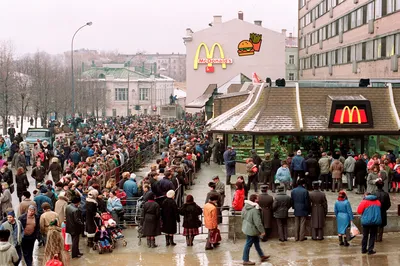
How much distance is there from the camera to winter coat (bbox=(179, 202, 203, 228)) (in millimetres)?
15406

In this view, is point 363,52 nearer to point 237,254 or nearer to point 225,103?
point 225,103

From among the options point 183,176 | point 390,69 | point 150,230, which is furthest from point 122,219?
point 390,69

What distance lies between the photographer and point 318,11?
65.9 meters

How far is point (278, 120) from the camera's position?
24.2 metres

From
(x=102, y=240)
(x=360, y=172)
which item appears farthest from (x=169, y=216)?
(x=360, y=172)

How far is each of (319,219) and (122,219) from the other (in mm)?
5515

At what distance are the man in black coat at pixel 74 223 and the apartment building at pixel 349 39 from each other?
26.2 metres

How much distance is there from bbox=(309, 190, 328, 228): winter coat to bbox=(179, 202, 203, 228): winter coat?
2.67 m

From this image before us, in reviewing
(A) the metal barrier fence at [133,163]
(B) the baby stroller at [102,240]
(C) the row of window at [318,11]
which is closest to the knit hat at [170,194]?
(B) the baby stroller at [102,240]

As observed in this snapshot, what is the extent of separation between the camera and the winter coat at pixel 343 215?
Answer: 14.9 metres

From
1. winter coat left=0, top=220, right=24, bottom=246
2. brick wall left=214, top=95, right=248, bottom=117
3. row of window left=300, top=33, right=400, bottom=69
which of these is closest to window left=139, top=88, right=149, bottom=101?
row of window left=300, top=33, right=400, bottom=69

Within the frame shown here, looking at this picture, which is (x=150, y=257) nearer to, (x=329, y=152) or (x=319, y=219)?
(x=319, y=219)

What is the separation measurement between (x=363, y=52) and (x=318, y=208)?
3248 centimetres

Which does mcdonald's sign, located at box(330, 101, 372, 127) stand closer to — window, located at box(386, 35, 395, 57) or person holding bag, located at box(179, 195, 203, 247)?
person holding bag, located at box(179, 195, 203, 247)
